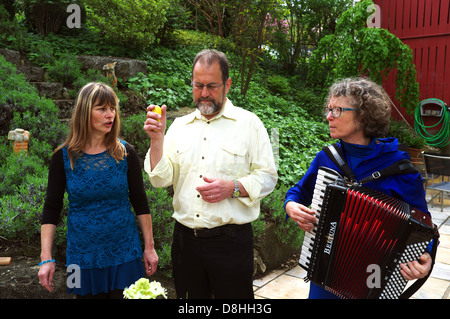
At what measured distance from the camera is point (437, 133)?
8.80 metres

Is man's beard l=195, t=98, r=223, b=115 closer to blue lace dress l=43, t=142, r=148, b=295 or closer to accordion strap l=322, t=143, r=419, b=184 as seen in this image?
blue lace dress l=43, t=142, r=148, b=295

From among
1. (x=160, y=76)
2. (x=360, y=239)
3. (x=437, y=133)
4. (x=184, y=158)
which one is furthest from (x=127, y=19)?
(x=437, y=133)

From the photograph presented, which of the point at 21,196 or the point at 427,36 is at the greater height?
the point at 427,36

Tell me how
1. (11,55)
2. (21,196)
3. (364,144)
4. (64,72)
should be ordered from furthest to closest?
(11,55)
(64,72)
(21,196)
(364,144)

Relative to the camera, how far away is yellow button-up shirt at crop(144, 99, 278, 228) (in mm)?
1982

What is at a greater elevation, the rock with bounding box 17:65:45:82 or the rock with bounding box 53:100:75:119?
the rock with bounding box 17:65:45:82

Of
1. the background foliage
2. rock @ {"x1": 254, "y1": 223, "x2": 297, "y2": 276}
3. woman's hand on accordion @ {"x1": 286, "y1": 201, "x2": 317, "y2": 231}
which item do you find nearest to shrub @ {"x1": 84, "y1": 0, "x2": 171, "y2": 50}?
the background foliage

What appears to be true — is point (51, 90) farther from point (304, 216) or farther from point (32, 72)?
point (304, 216)

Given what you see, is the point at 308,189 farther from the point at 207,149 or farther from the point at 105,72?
the point at 105,72

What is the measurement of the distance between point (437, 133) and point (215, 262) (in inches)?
336

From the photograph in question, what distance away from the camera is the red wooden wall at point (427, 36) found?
8.79m

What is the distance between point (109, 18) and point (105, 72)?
60.1 inches

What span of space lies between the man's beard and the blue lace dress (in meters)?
0.53

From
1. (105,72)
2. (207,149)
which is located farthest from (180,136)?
(105,72)
